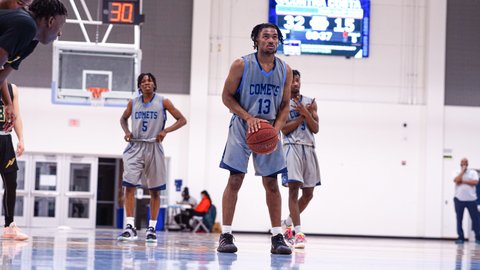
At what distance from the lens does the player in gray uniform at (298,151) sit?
830 centimetres

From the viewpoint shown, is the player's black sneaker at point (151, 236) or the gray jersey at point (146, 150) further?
the gray jersey at point (146, 150)

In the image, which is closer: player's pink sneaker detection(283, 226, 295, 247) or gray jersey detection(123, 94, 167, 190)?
player's pink sneaker detection(283, 226, 295, 247)

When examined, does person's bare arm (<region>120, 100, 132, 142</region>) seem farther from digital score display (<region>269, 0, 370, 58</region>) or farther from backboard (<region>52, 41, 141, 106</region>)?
digital score display (<region>269, 0, 370, 58</region>)

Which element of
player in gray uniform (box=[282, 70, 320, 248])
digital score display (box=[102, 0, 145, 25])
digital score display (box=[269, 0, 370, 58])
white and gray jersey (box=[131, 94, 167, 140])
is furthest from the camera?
digital score display (box=[269, 0, 370, 58])

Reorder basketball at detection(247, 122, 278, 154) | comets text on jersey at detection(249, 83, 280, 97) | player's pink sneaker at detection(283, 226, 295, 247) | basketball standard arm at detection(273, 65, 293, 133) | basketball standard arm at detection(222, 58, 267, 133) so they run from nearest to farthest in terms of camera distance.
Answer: basketball at detection(247, 122, 278, 154), basketball standard arm at detection(222, 58, 267, 133), comets text on jersey at detection(249, 83, 280, 97), basketball standard arm at detection(273, 65, 293, 133), player's pink sneaker at detection(283, 226, 295, 247)

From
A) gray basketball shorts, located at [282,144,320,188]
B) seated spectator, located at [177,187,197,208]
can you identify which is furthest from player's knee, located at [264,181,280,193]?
seated spectator, located at [177,187,197,208]

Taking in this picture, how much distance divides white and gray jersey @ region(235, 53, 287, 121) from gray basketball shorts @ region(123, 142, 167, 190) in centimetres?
252

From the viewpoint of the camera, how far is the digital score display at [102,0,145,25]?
1393 centimetres

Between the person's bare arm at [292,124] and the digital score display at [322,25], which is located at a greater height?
the digital score display at [322,25]

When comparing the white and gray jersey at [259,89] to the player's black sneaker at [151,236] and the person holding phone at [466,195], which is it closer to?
the player's black sneaker at [151,236]

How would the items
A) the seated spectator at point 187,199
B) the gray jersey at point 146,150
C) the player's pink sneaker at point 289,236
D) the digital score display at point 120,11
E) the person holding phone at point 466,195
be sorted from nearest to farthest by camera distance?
the player's pink sneaker at point 289,236
the gray jersey at point 146,150
the digital score display at point 120,11
the person holding phone at point 466,195
the seated spectator at point 187,199

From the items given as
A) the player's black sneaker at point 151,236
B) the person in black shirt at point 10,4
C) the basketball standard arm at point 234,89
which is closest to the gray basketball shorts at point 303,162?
the player's black sneaker at point 151,236

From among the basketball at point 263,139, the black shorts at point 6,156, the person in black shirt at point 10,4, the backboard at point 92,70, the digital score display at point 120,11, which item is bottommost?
the black shorts at point 6,156

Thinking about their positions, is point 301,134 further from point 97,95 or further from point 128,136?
point 97,95
